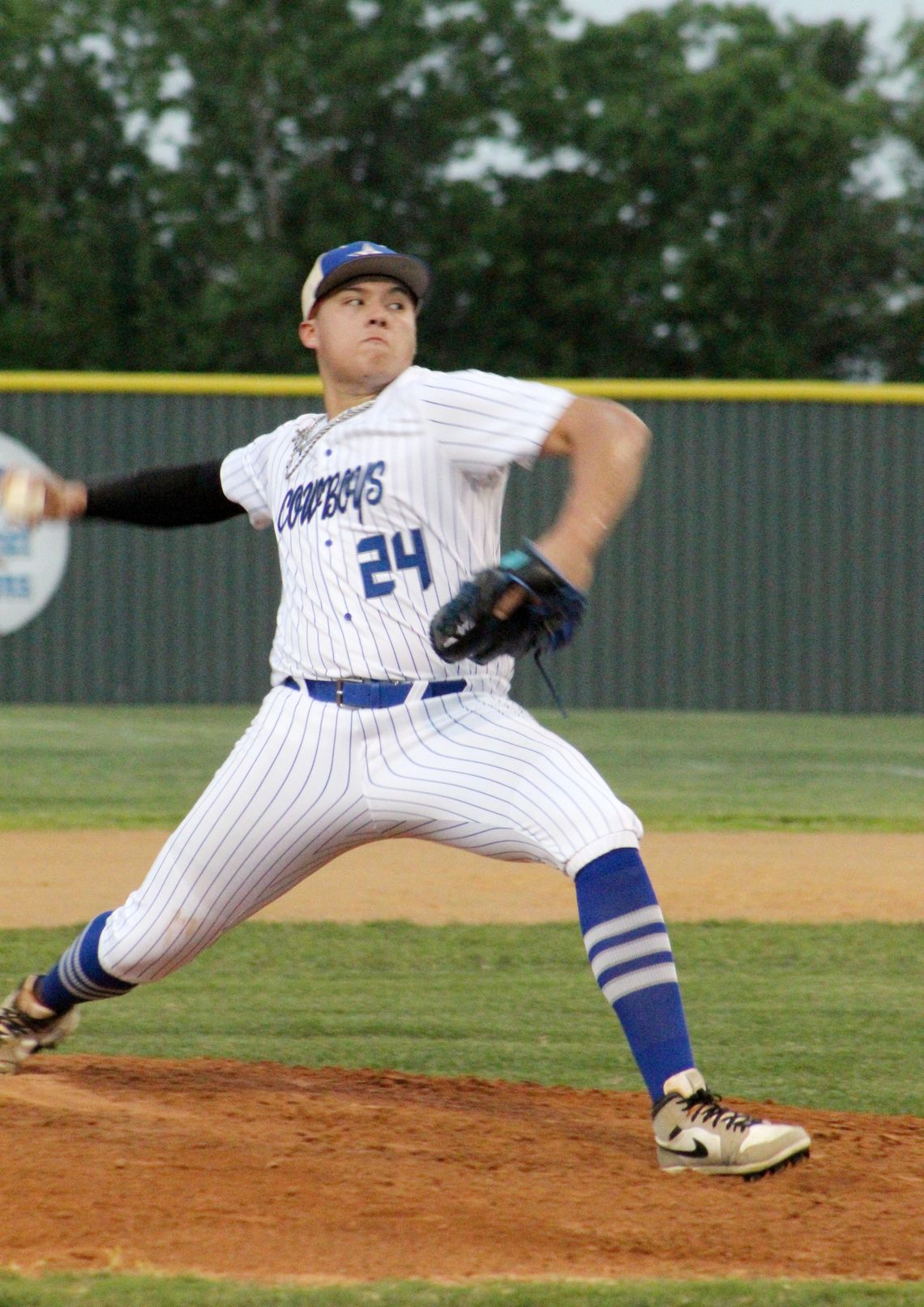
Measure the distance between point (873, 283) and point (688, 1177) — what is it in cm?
3166

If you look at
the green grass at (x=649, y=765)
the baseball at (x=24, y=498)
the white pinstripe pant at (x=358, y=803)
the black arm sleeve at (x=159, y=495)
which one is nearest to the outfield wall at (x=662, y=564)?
the green grass at (x=649, y=765)

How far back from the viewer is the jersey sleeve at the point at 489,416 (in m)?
3.06

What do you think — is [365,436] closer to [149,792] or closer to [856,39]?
[149,792]

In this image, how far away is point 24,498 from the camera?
352cm

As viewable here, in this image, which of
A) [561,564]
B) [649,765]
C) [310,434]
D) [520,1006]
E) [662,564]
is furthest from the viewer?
[662,564]

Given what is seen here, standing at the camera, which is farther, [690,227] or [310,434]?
[690,227]

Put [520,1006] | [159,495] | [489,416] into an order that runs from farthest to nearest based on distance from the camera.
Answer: [520,1006] < [159,495] < [489,416]

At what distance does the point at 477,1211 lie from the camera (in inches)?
114

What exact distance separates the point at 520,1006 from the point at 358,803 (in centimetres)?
193

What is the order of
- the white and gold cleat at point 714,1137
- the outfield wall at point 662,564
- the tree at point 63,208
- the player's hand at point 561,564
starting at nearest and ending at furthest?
the player's hand at point 561,564 → the white and gold cleat at point 714,1137 → the outfield wall at point 662,564 → the tree at point 63,208

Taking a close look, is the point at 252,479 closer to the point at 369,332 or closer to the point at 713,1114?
the point at 369,332

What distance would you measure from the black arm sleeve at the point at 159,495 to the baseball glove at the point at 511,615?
85 centimetres

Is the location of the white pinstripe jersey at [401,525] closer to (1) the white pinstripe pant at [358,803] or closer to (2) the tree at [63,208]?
(1) the white pinstripe pant at [358,803]

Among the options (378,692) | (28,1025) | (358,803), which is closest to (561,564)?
(378,692)
